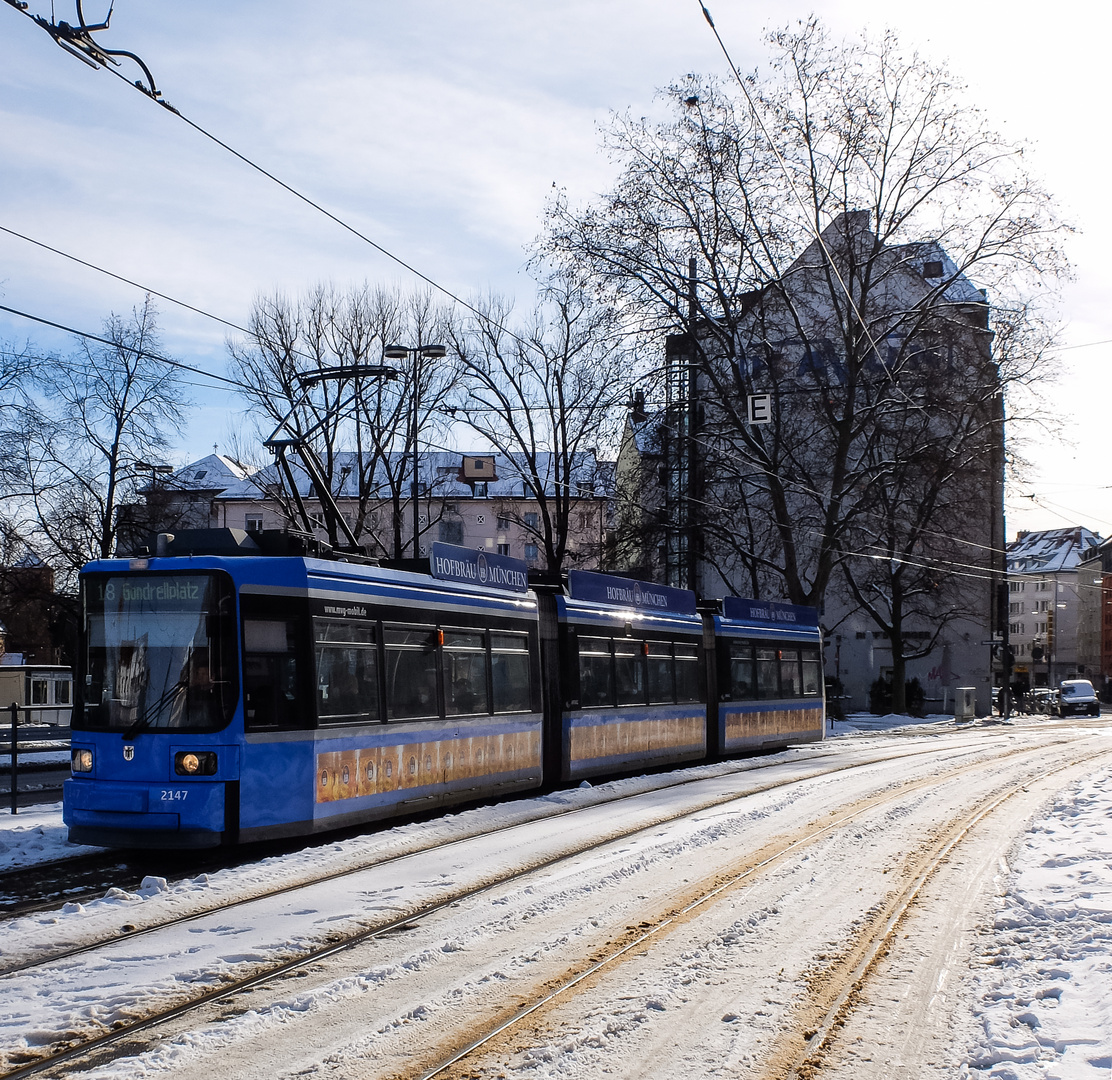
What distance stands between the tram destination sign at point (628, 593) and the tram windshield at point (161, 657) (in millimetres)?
6690

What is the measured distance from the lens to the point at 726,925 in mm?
7820

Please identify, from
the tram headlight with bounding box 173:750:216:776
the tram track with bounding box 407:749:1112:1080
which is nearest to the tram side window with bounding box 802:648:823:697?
the tram track with bounding box 407:749:1112:1080

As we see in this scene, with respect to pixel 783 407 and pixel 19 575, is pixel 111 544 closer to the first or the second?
pixel 19 575

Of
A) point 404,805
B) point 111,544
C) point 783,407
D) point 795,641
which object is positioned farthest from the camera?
point 783,407

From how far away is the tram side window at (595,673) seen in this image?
56.0ft

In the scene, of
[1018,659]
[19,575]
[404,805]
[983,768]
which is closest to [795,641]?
[983,768]

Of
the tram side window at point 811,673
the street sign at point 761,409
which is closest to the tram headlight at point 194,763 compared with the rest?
the tram side window at point 811,673

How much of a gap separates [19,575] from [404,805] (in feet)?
74.6

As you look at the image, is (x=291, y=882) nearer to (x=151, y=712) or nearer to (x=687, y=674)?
(x=151, y=712)

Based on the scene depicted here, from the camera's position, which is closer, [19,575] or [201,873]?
[201,873]

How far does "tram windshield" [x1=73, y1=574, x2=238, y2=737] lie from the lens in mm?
10422

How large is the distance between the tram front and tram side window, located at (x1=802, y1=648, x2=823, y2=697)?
17653 millimetres

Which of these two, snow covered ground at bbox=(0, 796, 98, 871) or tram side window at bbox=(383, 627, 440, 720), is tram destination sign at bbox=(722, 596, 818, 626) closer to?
tram side window at bbox=(383, 627, 440, 720)

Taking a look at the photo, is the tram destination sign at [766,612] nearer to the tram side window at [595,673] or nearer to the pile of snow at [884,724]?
the tram side window at [595,673]
